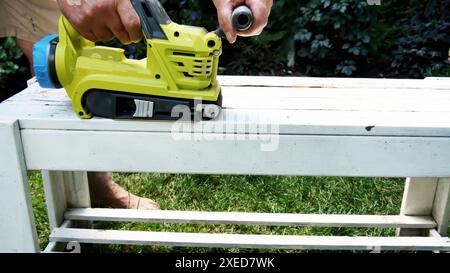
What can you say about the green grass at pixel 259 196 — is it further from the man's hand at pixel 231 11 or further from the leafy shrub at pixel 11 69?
the man's hand at pixel 231 11

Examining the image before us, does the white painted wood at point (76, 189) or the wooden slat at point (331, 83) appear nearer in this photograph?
the wooden slat at point (331, 83)

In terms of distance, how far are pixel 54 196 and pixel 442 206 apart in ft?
4.48

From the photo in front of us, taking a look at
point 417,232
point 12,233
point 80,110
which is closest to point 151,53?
point 80,110

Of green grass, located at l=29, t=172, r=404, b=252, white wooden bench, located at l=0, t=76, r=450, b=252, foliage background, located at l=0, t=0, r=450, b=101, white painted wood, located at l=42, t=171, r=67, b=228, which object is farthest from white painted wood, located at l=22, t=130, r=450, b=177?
foliage background, located at l=0, t=0, r=450, b=101

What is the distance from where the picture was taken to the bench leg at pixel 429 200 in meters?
1.66

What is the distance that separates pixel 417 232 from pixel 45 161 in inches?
53.7

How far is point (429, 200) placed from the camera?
173 centimetres

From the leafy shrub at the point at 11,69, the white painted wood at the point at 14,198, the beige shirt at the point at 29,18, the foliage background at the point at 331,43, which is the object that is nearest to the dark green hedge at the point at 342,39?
the foliage background at the point at 331,43

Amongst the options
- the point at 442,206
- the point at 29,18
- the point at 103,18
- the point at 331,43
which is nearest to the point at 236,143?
the point at 103,18

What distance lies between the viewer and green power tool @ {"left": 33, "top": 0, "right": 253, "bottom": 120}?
1160 millimetres

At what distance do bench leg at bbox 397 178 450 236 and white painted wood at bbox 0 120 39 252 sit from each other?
4.16 ft

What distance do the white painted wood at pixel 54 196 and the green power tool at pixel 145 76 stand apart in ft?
1.62

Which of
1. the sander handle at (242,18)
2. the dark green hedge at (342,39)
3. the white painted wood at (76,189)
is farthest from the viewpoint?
the dark green hedge at (342,39)

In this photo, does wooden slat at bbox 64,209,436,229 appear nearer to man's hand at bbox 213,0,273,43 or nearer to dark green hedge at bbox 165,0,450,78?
man's hand at bbox 213,0,273,43
